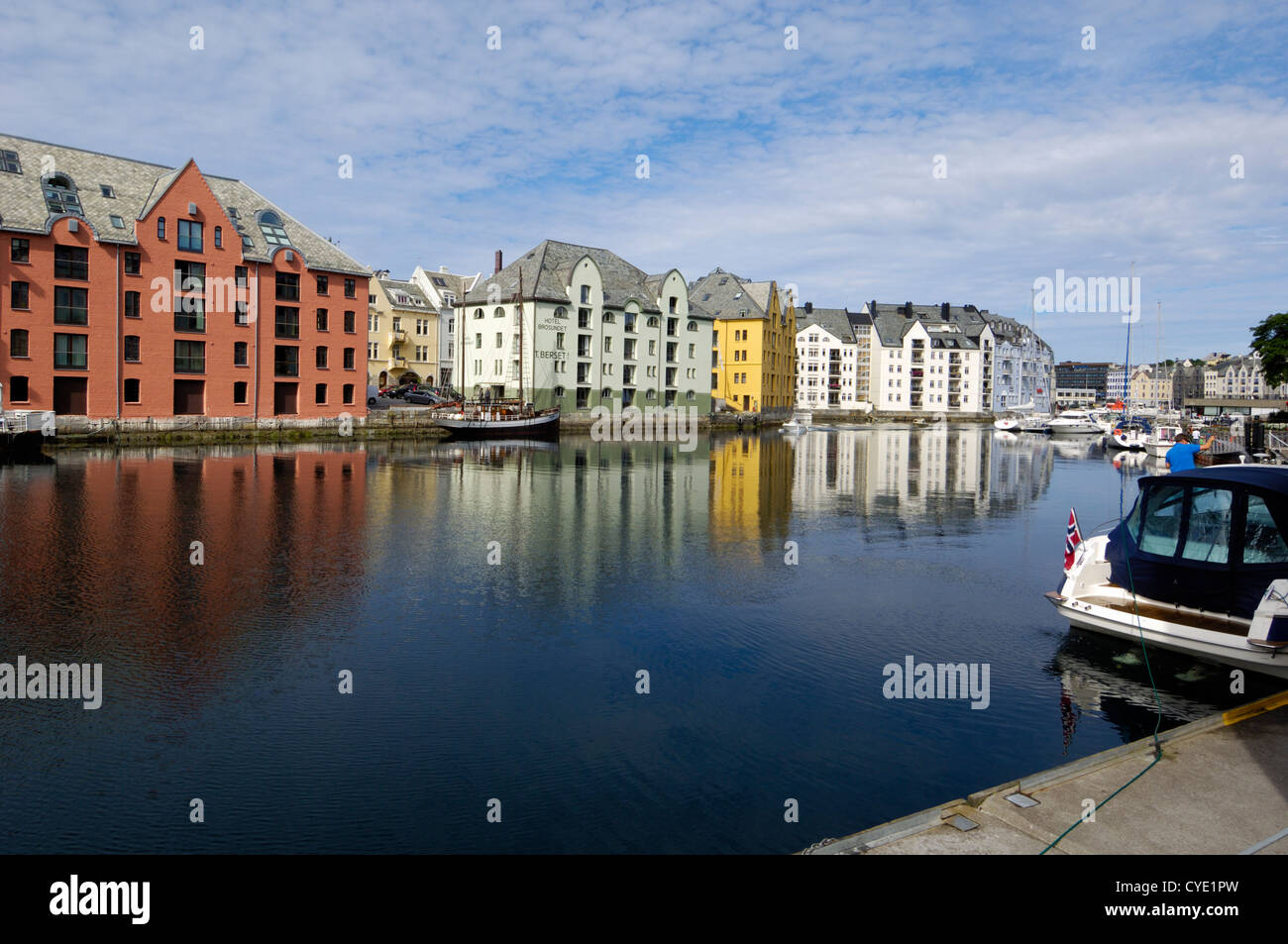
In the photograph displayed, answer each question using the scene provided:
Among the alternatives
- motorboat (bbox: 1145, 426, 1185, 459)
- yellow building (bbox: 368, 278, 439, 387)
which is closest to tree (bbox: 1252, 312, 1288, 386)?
motorboat (bbox: 1145, 426, 1185, 459)

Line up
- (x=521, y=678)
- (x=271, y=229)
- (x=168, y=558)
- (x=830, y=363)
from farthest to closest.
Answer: (x=830, y=363)
(x=271, y=229)
(x=168, y=558)
(x=521, y=678)

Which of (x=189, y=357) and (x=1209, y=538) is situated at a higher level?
(x=189, y=357)

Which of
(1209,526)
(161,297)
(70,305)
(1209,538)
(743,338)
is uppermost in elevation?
(743,338)

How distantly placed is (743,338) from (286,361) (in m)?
69.4

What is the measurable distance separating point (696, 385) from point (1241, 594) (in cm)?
9386

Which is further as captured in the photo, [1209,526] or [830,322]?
[830,322]

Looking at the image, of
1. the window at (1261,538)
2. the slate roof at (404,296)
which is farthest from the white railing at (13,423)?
the slate roof at (404,296)

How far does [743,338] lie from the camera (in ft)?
403

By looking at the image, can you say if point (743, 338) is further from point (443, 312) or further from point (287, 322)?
point (287, 322)

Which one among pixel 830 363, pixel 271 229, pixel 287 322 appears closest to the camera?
pixel 287 322

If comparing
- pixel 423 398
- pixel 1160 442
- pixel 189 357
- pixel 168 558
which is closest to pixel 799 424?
pixel 1160 442

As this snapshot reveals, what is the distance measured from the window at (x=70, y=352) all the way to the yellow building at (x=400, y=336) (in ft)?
150

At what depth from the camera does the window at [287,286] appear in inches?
2648
